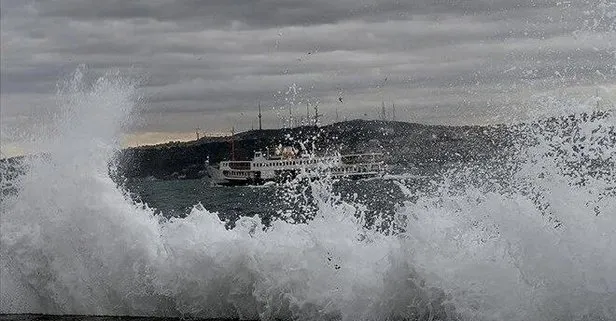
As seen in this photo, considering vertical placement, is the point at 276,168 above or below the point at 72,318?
below

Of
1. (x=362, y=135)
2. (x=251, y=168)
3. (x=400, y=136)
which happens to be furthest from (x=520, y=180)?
(x=251, y=168)

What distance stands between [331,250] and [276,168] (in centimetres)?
6329

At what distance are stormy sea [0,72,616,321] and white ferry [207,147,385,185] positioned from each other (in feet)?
162

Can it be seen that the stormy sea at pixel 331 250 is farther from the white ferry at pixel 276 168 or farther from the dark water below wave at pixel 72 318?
the white ferry at pixel 276 168

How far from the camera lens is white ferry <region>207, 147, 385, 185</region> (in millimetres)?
70875

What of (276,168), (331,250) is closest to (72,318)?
(331,250)

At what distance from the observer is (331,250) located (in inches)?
535

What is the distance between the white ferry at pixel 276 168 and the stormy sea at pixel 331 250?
4951 centimetres

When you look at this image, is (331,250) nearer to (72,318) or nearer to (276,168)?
(72,318)

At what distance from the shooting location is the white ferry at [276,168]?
70.9 metres

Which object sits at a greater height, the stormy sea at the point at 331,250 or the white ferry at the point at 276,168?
the stormy sea at the point at 331,250

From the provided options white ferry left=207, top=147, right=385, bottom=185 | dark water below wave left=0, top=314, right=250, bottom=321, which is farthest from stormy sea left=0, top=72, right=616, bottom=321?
white ferry left=207, top=147, right=385, bottom=185

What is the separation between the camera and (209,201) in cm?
5962

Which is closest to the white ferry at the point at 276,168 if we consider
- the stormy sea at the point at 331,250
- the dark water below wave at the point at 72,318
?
the stormy sea at the point at 331,250
